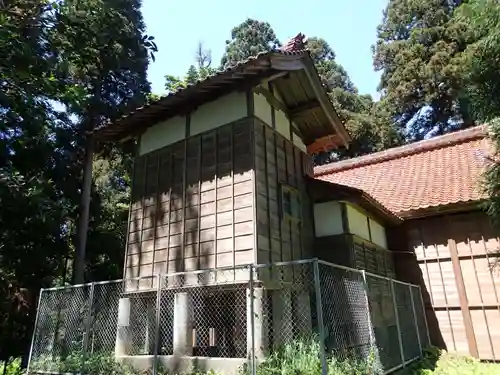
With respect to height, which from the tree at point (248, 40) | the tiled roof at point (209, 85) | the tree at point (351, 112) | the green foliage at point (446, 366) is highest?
the tree at point (248, 40)

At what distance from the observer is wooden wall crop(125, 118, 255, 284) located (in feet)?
24.3

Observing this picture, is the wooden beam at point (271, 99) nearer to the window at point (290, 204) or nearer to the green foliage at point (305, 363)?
the window at point (290, 204)

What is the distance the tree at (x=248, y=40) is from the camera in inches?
1169

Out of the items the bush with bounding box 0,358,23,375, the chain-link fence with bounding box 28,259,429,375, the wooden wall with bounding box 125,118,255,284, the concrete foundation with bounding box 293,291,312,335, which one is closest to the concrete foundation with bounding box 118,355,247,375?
the chain-link fence with bounding box 28,259,429,375

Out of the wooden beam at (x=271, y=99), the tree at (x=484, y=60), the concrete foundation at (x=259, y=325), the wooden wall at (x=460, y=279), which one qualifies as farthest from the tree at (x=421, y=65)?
the concrete foundation at (x=259, y=325)

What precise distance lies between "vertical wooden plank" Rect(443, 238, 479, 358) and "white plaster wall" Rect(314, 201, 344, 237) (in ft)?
12.1

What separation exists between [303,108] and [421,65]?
15.7 meters

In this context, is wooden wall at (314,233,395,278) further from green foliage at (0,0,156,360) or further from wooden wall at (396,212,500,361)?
green foliage at (0,0,156,360)

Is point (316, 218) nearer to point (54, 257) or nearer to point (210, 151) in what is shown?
point (210, 151)

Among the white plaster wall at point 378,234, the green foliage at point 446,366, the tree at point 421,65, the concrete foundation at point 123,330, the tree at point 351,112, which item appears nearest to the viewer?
the concrete foundation at point 123,330

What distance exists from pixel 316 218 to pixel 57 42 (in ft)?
24.5

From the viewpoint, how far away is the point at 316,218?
9508mm

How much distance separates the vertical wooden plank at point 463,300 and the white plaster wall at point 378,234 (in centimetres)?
172

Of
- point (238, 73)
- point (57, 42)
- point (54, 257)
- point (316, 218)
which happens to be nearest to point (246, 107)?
point (238, 73)
